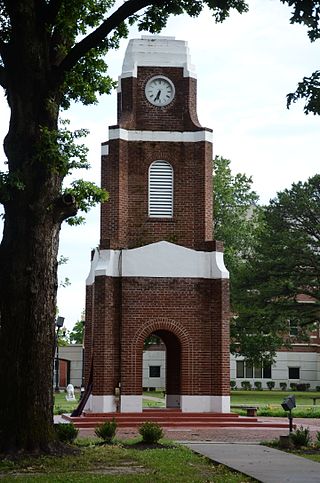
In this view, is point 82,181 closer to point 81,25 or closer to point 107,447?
point 81,25

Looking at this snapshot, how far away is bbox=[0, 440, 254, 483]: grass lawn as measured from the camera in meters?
12.3

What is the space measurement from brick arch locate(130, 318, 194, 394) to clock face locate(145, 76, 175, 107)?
7.28 meters

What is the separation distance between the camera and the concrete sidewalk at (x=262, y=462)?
12.5 meters

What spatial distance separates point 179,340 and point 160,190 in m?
4.94

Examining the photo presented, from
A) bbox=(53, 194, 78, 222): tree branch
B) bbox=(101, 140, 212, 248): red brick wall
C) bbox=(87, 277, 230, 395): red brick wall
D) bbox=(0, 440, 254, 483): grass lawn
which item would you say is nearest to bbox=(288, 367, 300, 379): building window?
bbox=(101, 140, 212, 248): red brick wall

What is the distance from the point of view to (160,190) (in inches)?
1083

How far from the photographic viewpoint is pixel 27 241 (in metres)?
15.3

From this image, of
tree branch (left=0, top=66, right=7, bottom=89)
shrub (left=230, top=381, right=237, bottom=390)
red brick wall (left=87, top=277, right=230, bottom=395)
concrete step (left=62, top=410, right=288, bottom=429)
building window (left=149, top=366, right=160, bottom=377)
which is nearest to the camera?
tree branch (left=0, top=66, right=7, bottom=89)

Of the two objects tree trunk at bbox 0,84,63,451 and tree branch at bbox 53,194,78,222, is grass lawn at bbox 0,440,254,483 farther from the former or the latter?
tree branch at bbox 53,194,78,222

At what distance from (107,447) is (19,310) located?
3.55 m

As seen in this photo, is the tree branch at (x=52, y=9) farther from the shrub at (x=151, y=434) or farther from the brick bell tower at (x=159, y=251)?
the brick bell tower at (x=159, y=251)

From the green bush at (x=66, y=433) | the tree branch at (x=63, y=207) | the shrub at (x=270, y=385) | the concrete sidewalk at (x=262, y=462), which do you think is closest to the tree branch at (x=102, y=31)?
the tree branch at (x=63, y=207)

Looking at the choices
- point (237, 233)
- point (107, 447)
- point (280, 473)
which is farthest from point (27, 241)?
point (237, 233)

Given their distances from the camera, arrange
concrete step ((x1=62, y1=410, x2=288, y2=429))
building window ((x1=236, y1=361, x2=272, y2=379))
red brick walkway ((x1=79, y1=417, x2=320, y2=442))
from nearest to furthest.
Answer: red brick walkway ((x1=79, y1=417, x2=320, y2=442)), concrete step ((x1=62, y1=410, x2=288, y2=429)), building window ((x1=236, y1=361, x2=272, y2=379))
